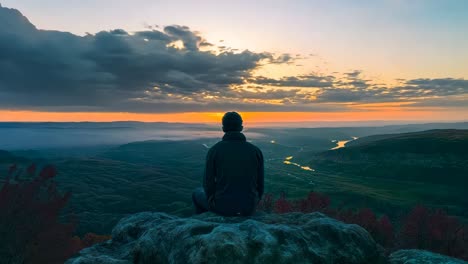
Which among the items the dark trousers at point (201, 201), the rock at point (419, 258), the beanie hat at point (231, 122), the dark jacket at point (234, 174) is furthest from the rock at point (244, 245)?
the beanie hat at point (231, 122)

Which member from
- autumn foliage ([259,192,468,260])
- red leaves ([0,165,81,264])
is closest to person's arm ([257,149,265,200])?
red leaves ([0,165,81,264])

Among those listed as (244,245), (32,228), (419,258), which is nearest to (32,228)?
(32,228)

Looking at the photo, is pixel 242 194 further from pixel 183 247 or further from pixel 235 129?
pixel 183 247

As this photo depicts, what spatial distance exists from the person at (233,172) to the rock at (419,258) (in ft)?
19.3

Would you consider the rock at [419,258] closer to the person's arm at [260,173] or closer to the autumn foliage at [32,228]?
the person's arm at [260,173]

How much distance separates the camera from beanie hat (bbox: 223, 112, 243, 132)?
13820 millimetres

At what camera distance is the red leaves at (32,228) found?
227ft

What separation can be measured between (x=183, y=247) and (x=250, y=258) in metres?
2.35

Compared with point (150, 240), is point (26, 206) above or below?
below

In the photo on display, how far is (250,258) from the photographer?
954 cm

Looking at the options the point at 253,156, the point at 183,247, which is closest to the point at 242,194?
the point at 253,156

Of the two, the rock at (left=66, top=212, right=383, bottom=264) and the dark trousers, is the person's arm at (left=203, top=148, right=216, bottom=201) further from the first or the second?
the dark trousers

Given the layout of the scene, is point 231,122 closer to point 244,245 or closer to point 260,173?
point 260,173

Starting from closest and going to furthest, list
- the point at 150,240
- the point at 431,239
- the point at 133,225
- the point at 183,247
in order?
the point at 183,247 → the point at 150,240 → the point at 133,225 → the point at 431,239
